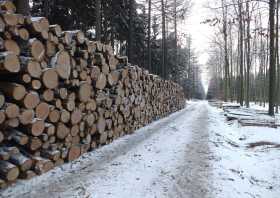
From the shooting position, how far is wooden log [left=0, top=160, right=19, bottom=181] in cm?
522

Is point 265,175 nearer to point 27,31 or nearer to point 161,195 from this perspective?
point 161,195

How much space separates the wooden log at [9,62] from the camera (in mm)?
5332

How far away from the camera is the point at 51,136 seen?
6.61 meters

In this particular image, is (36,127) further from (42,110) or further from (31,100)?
(31,100)

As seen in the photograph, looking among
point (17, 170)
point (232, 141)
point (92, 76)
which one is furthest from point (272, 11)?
point (17, 170)

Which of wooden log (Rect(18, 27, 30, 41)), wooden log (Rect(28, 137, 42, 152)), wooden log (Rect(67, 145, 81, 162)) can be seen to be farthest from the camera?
wooden log (Rect(67, 145, 81, 162))

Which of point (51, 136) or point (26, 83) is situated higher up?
point (26, 83)

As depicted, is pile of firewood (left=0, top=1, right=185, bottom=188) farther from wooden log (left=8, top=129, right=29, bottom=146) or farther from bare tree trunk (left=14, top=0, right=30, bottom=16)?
bare tree trunk (left=14, top=0, right=30, bottom=16)

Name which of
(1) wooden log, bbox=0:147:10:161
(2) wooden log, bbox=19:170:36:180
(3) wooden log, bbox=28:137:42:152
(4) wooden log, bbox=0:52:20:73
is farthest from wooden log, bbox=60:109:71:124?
(1) wooden log, bbox=0:147:10:161

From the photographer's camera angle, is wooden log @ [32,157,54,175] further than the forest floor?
Yes

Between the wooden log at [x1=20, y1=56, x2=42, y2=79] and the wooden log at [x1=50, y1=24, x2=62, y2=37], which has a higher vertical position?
the wooden log at [x1=50, y1=24, x2=62, y2=37]

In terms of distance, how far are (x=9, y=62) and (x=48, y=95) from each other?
125 cm

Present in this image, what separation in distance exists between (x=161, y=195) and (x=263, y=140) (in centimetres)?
523

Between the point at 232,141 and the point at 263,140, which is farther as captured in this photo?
the point at 232,141
